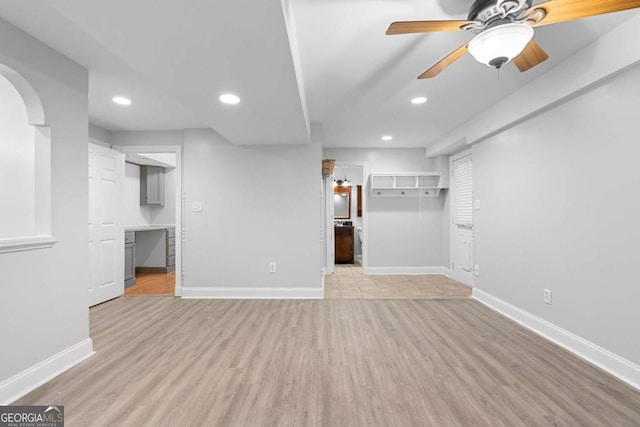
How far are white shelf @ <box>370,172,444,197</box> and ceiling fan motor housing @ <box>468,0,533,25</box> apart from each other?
377 cm

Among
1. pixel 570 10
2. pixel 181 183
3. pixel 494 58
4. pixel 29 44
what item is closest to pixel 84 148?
pixel 29 44

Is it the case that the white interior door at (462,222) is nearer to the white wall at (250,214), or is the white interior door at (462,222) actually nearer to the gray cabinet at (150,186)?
the white wall at (250,214)

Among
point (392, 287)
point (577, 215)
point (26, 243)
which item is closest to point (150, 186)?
point (26, 243)

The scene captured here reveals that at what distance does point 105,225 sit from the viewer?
371cm

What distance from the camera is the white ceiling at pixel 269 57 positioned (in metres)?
1.40

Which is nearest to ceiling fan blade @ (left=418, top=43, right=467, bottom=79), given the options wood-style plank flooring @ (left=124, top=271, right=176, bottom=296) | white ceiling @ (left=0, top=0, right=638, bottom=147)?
white ceiling @ (left=0, top=0, right=638, bottom=147)

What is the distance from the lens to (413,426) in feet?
4.98

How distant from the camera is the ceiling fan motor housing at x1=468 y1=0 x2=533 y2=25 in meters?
1.37

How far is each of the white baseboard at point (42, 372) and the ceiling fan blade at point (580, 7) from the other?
355 cm

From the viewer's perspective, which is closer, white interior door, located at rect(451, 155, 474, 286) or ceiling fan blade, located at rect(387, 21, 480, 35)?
ceiling fan blade, located at rect(387, 21, 480, 35)

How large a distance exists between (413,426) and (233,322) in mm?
2076

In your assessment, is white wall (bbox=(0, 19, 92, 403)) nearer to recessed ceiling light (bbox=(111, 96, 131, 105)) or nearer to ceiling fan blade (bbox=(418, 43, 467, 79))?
recessed ceiling light (bbox=(111, 96, 131, 105))

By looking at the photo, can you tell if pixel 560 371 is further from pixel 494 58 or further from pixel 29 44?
pixel 29 44

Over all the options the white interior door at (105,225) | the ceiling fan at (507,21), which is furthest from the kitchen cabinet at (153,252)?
the ceiling fan at (507,21)
